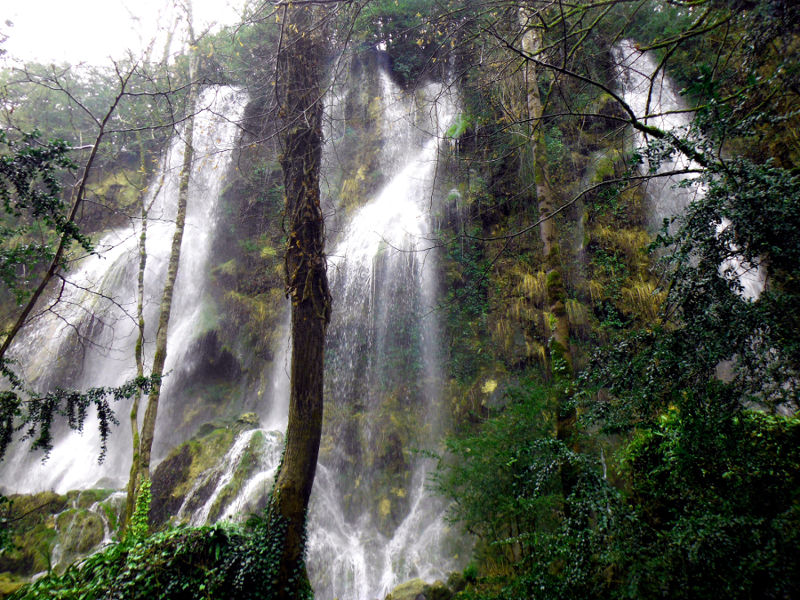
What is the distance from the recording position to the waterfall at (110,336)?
10508 mm

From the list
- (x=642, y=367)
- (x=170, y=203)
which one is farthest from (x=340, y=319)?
(x=170, y=203)

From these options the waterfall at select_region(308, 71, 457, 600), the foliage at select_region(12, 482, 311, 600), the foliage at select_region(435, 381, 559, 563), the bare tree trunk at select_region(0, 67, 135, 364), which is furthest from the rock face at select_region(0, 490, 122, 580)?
the foliage at select_region(435, 381, 559, 563)

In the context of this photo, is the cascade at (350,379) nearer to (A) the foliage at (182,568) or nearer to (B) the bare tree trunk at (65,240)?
(B) the bare tree trunk at (65,240)

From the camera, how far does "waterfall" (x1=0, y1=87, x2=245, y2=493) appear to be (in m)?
10.5

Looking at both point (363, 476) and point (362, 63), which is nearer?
point (363, 476)

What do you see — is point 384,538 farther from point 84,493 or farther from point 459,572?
point 84,493

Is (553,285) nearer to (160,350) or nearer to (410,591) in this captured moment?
(410,591)

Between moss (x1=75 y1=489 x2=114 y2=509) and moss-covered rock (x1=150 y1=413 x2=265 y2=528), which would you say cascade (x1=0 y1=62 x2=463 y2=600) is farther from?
moss (x1=75 y1=489 x2=114 y2=509)

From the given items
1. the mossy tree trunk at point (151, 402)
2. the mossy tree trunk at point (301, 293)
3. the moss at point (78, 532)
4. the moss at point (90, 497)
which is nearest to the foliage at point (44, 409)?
the mossy tree trunk at point (151, 402)

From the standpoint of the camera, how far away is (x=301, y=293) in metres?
4.05

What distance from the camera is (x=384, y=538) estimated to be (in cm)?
755

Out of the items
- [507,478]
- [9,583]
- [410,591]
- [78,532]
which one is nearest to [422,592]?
[410,591]

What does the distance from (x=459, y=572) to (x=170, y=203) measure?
14.5 meters

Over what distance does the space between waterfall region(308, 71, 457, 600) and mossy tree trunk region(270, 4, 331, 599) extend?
2.71m
